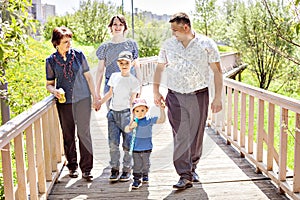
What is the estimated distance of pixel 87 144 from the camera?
319 centimetres

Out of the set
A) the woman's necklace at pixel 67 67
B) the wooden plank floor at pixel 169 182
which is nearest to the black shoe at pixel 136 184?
the wooden plank floor at pixel 169 182

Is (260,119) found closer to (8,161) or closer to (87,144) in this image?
(87,144)

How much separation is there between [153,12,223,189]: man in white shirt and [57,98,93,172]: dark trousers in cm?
58

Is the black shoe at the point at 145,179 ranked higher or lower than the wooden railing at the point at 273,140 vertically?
lower

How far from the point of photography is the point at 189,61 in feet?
9.25

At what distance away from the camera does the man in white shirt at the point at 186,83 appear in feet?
9.20

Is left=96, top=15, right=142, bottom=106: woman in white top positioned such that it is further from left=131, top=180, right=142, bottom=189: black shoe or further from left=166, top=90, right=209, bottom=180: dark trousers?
left=131, top=180, right=142, bottom=189: black shoe

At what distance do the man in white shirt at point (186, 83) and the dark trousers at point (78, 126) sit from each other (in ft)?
1.92

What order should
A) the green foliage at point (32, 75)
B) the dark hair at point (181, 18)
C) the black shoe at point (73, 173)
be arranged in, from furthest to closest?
the green foliage at point (32, 75) < the black shoe at point (73, 173) < the dark hair at point (181, 18)

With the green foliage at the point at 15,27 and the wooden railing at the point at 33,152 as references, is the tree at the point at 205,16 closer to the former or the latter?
the wooden railing at the point at 33,152

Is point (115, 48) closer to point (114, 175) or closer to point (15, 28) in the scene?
point (114, 175)

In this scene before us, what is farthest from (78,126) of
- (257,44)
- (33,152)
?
(257,44)

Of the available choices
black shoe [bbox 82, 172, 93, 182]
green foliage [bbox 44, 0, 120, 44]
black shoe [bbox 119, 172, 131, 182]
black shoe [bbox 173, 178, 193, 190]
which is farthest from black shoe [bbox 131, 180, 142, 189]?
green foliage [bbox 44, 0, 120, 44]

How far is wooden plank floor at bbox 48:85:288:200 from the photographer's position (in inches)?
114
